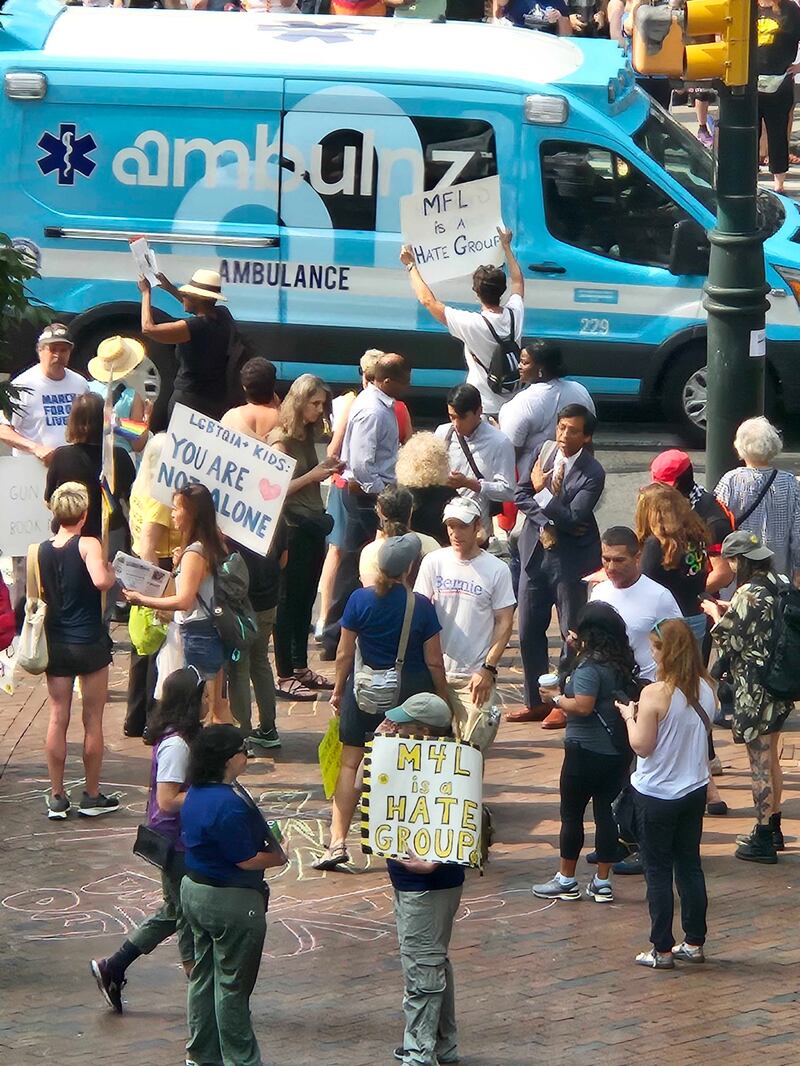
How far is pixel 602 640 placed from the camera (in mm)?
8297

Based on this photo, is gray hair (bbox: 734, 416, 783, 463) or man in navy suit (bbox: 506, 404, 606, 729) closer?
gray hair (bbox: 734, 416, 783, 463)

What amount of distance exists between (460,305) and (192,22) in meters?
2.80

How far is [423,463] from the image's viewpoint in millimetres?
10062

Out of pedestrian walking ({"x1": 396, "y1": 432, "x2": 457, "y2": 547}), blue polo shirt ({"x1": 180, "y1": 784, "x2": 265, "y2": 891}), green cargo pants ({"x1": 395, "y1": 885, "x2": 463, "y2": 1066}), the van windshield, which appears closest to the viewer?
blue polo shirt ({"x1": 180, "y1": 784, "x2": 265, "y2": 891})

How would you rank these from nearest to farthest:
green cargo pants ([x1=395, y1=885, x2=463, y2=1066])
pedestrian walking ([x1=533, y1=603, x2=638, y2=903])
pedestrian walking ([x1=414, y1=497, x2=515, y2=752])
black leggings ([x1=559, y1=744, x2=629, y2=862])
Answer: green cargo pants ([x1=395, y1=885, x2=463, y2=1066])
pedestrian walking ([x1=533, y1=603, x2=638, y2=903])
black leggings ([x1=559, y1=744, x2=629, y2=862])
pedestrian walking ([x1=414, y1=497, x2=515, y2=752])

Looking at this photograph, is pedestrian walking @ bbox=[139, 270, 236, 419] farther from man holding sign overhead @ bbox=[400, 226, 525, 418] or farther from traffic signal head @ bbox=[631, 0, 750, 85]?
traffic signal head @ bbox=[631, 0, 750, 85]

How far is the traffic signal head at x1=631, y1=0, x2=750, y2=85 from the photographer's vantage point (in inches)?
398

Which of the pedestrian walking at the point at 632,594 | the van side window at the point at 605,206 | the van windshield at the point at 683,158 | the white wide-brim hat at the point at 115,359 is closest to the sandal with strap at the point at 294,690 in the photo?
the white wide-brim hat at the point at 115,359

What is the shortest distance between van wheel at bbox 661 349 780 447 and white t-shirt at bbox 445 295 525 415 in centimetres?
296

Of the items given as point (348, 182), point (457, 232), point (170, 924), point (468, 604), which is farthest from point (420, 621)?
point (348, 182)

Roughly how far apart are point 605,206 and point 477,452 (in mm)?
4382

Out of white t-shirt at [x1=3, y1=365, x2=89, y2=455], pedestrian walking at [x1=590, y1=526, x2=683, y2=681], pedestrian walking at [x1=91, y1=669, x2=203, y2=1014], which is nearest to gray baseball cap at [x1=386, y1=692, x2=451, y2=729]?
pedestrian walking at [x1=91, y1=669, x2=203, y2=1014]

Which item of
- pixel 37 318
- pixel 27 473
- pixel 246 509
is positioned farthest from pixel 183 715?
pixel 27 473

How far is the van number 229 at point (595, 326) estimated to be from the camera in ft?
48.1
